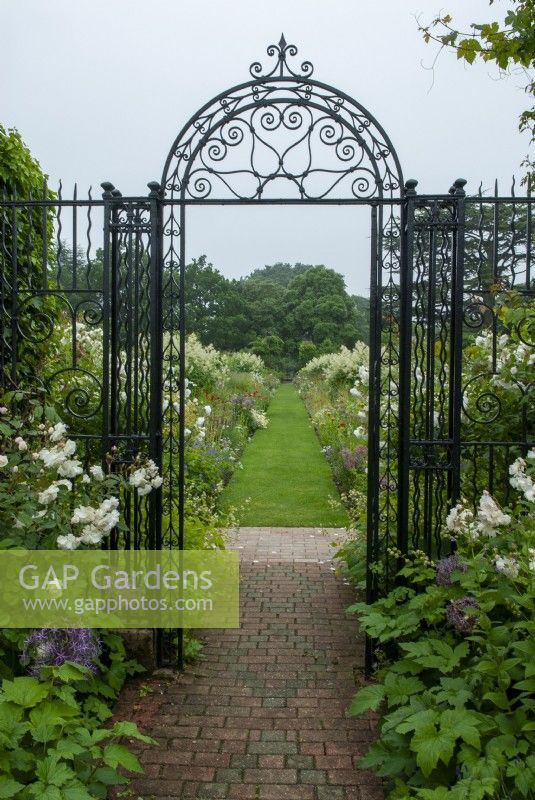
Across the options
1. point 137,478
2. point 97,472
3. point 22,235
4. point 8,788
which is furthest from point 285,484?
point 8,788

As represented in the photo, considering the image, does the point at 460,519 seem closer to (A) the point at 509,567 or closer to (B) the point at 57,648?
(A) the point at 509,567

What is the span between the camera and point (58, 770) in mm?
2279

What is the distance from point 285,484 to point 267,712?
22.6ft

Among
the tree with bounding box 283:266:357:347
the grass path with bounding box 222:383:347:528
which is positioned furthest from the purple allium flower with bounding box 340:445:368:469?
the tree with bounding box 283:266:357:347

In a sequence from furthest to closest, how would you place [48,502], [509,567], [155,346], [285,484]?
[285,484]
[155,346]
[48,502]
[509,567]

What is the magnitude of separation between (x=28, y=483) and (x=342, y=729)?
83.4 inches

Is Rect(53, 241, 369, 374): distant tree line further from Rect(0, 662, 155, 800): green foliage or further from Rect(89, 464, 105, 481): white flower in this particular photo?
Rect(0, 662, 155, 800): green foliage

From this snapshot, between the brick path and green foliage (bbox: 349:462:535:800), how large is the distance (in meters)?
0.32

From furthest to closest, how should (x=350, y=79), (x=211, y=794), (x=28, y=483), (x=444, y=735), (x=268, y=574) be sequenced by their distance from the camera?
(x=268, y=574) < (x=350, y=79) < (x=28, y=483) < (x=211, y=794) < (x=444, y=735)

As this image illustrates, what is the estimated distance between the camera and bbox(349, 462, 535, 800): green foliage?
7.91ft

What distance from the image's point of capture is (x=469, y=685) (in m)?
2.82

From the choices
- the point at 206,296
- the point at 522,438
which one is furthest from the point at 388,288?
the point at 206,296

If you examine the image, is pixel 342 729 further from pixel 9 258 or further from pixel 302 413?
pixel 302 413

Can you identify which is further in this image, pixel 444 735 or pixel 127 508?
pixel 127 508
